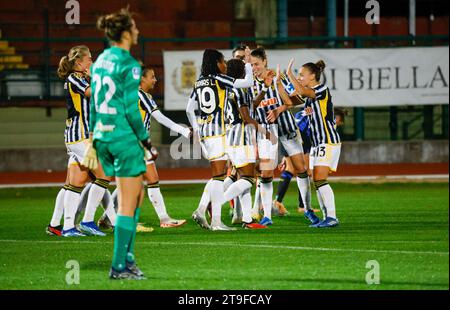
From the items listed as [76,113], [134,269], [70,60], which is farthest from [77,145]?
[134,269]

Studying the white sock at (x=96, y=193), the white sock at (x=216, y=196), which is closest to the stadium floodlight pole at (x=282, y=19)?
the white sock at (x=216, y=196)

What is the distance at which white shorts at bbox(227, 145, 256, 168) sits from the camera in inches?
487

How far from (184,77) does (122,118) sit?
46.7ft

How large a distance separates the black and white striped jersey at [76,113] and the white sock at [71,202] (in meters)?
0.56

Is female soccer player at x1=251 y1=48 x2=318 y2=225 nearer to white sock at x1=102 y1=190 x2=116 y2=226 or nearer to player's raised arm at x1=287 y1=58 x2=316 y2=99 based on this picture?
player's raised arm at x1=287 y1=58 x2=316 y2=99

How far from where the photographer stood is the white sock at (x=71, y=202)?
468 inches

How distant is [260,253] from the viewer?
10.3 meters

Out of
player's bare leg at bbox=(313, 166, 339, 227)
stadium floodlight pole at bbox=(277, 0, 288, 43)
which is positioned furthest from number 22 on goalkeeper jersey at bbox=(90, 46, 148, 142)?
stadium floodlight pole at bbox=(277, 0, 288, 43)

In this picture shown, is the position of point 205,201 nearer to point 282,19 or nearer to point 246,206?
point 246,206

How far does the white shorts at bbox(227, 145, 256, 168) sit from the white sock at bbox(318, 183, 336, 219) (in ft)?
3.03

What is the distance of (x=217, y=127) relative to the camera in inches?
484

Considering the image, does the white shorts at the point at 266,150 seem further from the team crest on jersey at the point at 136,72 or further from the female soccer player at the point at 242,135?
the team crest on jersey at the point at 136,72

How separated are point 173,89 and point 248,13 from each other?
349 inches
